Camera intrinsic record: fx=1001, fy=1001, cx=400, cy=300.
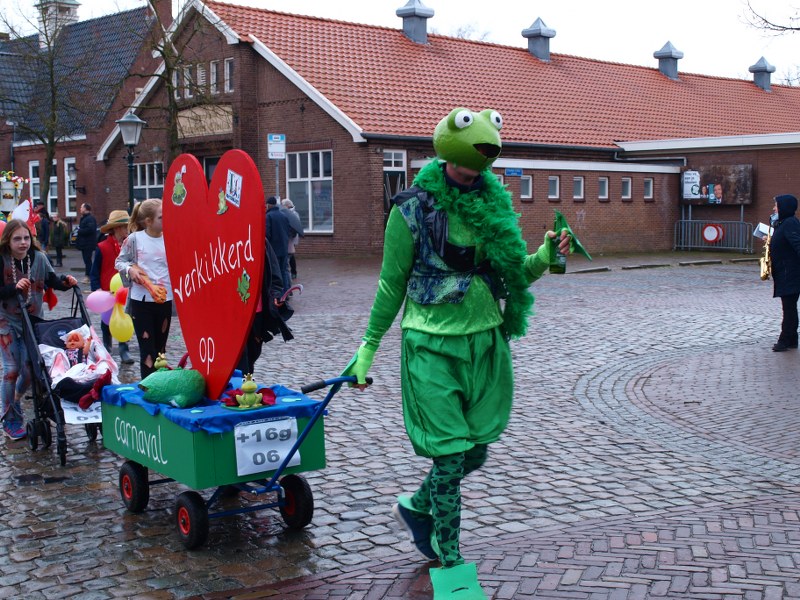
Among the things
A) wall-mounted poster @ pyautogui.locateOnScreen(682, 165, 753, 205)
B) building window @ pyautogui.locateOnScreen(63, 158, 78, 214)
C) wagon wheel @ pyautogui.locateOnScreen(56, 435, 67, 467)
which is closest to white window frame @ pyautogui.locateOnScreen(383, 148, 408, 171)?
wall-mounted poster @ pyautogui.locateOnScreen(682, 165, 753, 205)

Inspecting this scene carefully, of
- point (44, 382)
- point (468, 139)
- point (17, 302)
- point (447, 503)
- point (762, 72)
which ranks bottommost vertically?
point (447, 503)

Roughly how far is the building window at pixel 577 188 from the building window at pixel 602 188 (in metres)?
0.71

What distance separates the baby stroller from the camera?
261 inches

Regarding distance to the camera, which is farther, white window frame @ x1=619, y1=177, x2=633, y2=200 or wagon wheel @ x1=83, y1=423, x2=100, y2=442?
white window frame @ x1=619, y1=177, x2=633, y2=200

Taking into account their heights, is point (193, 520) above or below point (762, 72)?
below

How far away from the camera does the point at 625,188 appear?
32.5 meters

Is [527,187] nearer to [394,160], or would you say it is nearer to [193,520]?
[394,160]

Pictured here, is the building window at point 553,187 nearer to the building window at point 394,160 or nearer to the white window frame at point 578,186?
the white window frame at point 578,186

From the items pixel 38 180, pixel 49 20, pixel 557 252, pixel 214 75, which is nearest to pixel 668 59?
pixel 214 75

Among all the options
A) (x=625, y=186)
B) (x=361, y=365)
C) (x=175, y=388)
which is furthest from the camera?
(x=625, y=186)

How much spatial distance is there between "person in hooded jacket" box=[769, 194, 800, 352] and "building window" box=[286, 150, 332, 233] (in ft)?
63.6

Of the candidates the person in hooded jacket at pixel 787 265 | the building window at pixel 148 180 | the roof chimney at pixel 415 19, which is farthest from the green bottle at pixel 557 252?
the building window at pixel 148 180

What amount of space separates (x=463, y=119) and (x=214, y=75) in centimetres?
2997

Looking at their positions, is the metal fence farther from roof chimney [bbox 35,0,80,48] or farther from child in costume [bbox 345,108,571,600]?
child in costume [bbox 345,108,571,600]
